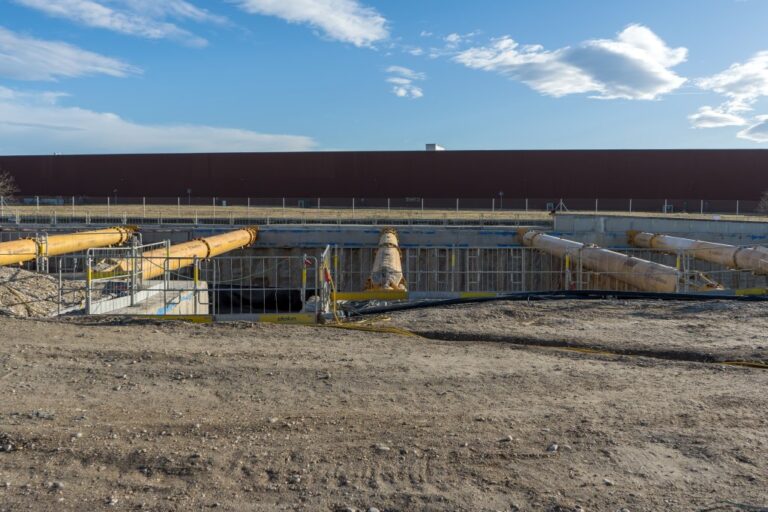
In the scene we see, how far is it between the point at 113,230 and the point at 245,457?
16.3 m

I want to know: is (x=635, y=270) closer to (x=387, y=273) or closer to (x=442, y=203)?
(x=387, y=273)

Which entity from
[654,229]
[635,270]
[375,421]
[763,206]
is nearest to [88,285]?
[375,421]

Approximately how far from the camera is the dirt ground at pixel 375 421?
4336mm

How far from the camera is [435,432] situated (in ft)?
17.4

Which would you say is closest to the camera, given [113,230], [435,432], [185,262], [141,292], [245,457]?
[245,457]

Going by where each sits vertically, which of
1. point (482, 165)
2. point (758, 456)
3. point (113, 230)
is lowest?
point (758, 456)

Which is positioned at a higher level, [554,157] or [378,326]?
[554,157]

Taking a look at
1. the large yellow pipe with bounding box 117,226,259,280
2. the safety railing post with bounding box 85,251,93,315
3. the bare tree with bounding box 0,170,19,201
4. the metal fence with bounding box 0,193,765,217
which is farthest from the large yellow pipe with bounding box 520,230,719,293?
the bare tree with bounding box 0,170,19,201

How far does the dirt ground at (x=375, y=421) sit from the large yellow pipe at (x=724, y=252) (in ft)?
18.8

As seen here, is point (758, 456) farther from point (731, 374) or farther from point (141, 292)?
point (141, 292)

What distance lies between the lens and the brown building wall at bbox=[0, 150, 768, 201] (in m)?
48.8

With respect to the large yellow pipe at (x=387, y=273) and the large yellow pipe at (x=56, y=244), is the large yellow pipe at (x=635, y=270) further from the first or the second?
the large yellow pipe at (x=56, y=244)

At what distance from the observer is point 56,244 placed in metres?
16.0

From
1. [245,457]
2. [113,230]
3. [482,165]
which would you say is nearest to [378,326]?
[245,457]
